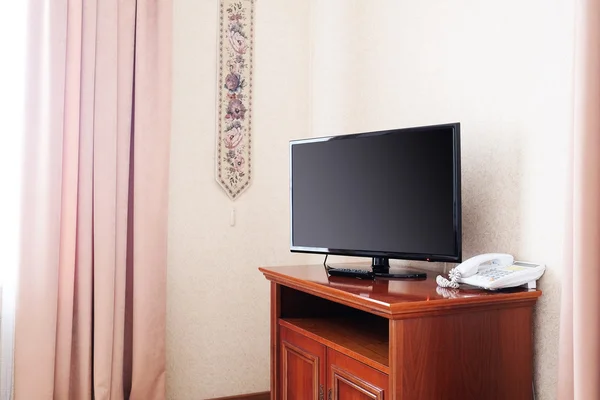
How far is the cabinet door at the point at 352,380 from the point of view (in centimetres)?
154

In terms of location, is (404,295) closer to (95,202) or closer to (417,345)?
(417,345)

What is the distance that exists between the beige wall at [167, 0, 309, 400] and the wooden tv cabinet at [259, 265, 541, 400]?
0.92 meters

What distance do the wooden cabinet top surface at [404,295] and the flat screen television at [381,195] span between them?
0.16m

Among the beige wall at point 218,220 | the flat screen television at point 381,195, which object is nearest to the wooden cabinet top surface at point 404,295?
the flat screen television at point 381,195

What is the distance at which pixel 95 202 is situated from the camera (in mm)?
2480

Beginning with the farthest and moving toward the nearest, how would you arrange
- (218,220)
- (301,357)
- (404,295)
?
(218,220), (301,357), (404,295)

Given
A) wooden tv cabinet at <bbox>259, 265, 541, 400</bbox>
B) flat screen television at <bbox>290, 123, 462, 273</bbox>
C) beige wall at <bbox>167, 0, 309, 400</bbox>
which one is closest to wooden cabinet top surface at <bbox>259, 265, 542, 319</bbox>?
wooden tv cabinet at <bbox>259, 265, 541, 400</bbox>

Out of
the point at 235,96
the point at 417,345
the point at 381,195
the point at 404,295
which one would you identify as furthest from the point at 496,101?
the point at 235,96

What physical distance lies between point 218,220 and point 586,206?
1943 millimetres

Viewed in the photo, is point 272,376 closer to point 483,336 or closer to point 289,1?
point 483,336

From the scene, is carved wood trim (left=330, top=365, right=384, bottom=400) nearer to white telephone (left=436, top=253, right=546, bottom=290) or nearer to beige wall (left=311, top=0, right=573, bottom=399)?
white telephone (left=436, top=253, right=546, bottom=290)

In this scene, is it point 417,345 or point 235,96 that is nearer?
point 417,345

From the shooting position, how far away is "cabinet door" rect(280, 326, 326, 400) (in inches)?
73.3

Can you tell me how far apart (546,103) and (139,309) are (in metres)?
1.95
